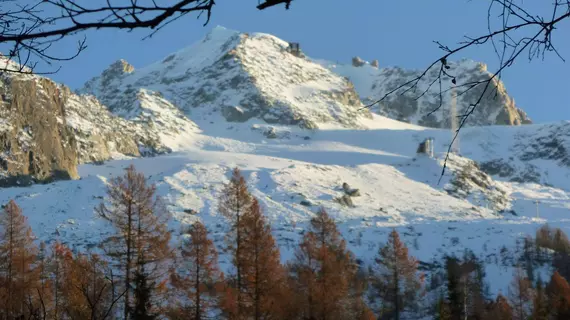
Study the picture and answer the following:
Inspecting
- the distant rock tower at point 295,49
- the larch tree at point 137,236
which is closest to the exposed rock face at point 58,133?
the larch tree at point 137,236

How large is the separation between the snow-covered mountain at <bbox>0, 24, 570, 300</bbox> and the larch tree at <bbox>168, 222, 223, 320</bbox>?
998cm

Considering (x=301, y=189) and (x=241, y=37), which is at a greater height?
(x=241, y=37)

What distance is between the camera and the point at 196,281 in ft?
55.2

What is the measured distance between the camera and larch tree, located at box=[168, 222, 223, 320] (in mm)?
16094

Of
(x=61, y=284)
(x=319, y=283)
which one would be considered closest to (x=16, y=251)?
(x=61, y=284)

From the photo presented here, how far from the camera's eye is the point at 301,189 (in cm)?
5897

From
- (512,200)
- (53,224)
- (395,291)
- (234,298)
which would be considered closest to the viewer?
(234,298)

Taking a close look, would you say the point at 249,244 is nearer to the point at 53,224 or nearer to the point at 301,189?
the point at 53,224

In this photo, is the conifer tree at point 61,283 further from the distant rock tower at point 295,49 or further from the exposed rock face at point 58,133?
the distant rock tower at point 295,49

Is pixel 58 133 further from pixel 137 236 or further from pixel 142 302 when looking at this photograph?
pixel 142 302

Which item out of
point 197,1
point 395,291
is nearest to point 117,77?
point 395,291

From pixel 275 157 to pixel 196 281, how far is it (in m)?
60.4

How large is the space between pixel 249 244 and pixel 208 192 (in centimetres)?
3737

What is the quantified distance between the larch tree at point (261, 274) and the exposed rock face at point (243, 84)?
85.9 metres
